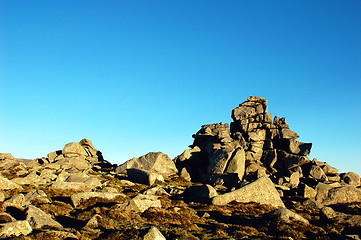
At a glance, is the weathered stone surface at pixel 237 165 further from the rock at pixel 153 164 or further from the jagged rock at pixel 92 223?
the jagged rock at pixel 92 223

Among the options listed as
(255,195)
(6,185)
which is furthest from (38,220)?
(255,195)

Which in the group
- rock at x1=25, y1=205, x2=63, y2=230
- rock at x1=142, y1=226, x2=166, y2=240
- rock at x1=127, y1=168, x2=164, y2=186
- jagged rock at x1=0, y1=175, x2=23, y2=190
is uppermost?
rock at x1=127, y1=168, x2=164, y2=186

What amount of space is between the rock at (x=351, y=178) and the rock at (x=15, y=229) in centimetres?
5088

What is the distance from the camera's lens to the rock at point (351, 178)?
1903 inches

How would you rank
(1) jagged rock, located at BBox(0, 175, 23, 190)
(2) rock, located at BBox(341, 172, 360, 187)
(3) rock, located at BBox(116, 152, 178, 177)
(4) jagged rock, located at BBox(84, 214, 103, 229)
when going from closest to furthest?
1. (4) jagged rock, located at BBox(84, 214, 103, 229)
2. (1) jagged rock, located at BBox(0, 175, 23, 190)
3. (3) rock, located at BBox(116, 152, 178, 177)
4. (2) rock, located at BBox(341, 172, 360, 187)

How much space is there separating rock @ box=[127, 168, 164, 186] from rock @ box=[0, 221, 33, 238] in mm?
23846

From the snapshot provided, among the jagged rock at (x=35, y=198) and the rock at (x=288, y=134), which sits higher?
the rock at (x=288, y=134)

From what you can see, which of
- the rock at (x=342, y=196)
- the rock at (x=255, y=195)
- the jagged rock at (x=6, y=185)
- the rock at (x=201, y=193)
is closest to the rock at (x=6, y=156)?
the jagged rock at (x=6, y=185)

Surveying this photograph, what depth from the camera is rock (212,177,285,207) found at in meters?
26.5

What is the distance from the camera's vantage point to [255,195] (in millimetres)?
28312

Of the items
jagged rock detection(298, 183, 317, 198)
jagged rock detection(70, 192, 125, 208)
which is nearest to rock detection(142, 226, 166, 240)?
jagged rock detection(70, 192, 125, 208)

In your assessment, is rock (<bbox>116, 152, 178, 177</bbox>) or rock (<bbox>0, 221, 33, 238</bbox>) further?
rock (<bbox>116, 152, 178, 177</bbox>)

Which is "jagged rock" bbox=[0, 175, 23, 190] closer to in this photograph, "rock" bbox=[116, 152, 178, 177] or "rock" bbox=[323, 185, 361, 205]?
"rock" bbox=[116, 152, 178, 177]

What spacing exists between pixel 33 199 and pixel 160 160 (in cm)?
2653
